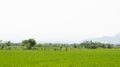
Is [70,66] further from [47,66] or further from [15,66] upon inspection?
[15,66]

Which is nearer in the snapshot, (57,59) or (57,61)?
(57,61)

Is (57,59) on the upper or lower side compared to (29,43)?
lower

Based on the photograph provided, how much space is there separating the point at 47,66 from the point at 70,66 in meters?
0.86

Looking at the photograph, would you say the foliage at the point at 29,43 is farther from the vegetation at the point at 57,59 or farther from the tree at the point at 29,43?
the vegetation at the point at 57,59

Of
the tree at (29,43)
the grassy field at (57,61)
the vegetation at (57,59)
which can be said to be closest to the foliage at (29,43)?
the tree at (29,43)

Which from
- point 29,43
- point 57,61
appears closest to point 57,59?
point 57,61

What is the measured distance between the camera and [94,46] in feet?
218

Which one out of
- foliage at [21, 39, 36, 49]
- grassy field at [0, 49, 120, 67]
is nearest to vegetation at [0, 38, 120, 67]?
grassy field at [0, 49, 120, 67]

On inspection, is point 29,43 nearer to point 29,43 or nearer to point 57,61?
point 29,43

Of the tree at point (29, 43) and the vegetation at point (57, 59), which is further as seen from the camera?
the tree at point (29, 43)

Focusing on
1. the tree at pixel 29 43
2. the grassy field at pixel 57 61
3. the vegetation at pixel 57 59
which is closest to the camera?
the grassy field at pixel 57 61

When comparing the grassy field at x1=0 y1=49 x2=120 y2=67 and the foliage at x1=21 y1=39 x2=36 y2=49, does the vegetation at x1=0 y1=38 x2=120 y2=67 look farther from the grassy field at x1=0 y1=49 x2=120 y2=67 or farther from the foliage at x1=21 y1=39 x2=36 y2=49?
the foliage at x1=21 y1=39 x2=36 y2=49

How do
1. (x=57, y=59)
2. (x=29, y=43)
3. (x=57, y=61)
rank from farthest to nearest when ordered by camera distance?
1. (x=29, y=43)
2. (x=57, y=59)
3. (x=57, y=61)

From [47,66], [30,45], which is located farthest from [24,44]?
[47,66]
